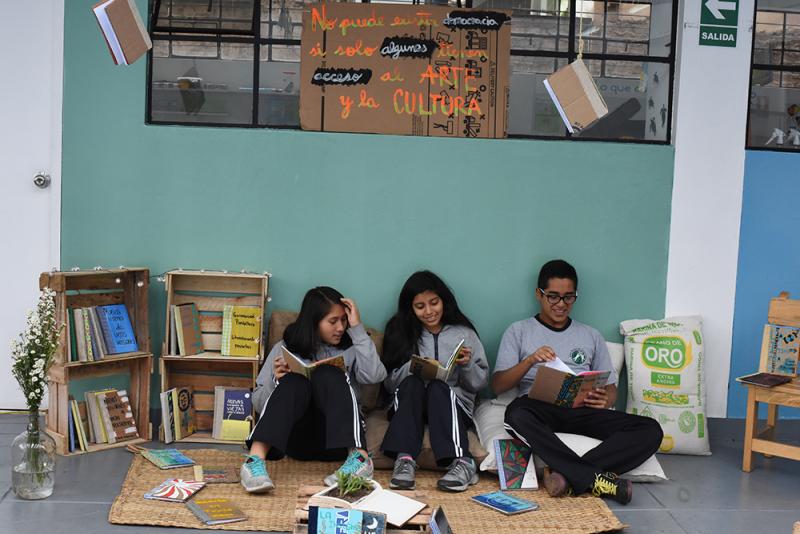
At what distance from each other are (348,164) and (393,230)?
0.45 metres

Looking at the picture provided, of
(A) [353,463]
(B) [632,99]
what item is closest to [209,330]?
(A) [353,463]

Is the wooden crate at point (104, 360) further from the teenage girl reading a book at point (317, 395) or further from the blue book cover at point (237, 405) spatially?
the teenage girl reading a book at point (317, 395)

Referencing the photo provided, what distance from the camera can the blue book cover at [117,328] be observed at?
4.69 m

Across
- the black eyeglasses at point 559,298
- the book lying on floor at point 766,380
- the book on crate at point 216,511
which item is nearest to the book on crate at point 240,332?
Result: the book on crate at point 216,511

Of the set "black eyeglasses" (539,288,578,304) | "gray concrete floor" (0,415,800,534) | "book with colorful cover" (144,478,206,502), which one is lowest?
"gray concrete floor" (0,415,800,534)

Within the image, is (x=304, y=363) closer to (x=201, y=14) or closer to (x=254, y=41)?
(x=254, y=41)

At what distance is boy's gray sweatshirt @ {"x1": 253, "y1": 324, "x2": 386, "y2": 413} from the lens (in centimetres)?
446

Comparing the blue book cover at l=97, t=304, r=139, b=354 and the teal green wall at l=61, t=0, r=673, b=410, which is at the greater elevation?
the teal green wall at l=61, t=0, r=673, b=410

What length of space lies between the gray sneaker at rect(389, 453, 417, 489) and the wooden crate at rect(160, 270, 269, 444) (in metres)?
1.07

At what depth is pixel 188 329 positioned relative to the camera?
4781 millimetres

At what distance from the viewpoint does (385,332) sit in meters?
4.91

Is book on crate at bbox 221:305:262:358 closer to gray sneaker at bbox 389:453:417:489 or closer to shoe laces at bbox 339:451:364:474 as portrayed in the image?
shoe laces at bbox 339:451:364:474

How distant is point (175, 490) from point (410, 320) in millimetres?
1548

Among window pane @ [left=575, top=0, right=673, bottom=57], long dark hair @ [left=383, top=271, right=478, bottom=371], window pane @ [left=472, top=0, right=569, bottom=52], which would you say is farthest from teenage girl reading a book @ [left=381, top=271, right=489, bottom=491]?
window pane @ [left=575, top=0, right=673, bottom=57]
